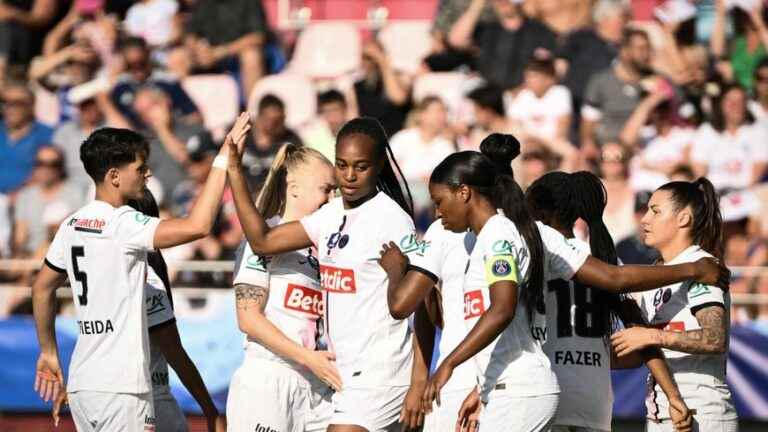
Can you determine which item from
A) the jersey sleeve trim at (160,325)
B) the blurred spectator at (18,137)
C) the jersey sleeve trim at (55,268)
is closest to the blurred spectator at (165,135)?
the blurred spectator at (18,137)

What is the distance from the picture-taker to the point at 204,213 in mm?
6234

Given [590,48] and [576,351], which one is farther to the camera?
[590,48]

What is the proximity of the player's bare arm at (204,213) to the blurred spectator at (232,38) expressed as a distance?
8.75 metres

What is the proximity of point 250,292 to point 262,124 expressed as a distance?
23.9 feet

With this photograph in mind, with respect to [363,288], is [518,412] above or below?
below

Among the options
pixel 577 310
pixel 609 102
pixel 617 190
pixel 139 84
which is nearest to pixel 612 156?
pixel 617 190

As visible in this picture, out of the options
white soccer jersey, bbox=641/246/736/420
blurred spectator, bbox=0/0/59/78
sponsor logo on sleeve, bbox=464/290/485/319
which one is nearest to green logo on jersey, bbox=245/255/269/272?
sponsor logo on sleeve, bbox=464/290/485/319

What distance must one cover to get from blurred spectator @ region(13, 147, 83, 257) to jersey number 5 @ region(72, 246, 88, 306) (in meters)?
7.75

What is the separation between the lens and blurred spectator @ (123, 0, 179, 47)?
51.2ft

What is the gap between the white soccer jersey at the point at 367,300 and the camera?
6.38 metres

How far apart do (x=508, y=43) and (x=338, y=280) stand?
8355mm

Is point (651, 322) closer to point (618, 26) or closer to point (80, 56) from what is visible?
point (618, 26)

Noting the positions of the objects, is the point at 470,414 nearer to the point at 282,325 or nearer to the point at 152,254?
the point at 282,325

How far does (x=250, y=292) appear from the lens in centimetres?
696
